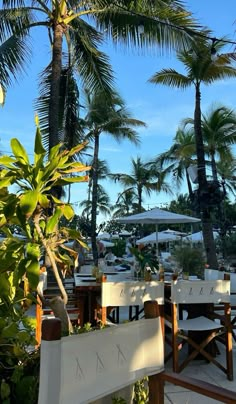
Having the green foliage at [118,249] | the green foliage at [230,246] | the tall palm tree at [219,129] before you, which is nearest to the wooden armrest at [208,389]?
the tall palm tree at [219,129]

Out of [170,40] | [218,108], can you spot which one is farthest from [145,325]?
[218,108]

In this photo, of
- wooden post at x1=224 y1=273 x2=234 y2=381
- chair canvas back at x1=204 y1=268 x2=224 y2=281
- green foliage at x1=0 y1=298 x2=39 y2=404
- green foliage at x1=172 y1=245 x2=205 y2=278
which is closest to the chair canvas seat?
wooden post at x1=224 y1=273 x2=234 y2=381

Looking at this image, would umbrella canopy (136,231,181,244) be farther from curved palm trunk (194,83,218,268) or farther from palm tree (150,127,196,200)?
curved palm trunk (194,83,218,268)

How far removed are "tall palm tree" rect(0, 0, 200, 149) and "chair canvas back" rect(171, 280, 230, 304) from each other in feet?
15.5

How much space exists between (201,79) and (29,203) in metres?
9.84

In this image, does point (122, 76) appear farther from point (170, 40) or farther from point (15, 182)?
point (15, 182)

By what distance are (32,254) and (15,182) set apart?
396 mm

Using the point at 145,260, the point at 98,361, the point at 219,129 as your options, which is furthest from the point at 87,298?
the point at 219,129

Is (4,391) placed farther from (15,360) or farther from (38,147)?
(38,147)

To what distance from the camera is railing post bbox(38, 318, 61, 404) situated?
1.30 metres

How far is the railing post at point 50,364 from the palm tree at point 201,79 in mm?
8836

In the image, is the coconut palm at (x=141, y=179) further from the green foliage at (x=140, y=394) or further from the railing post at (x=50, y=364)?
the railing post at (x=50, y=364)

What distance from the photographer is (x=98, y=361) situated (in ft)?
4.89

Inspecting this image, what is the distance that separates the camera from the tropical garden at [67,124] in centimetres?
209
